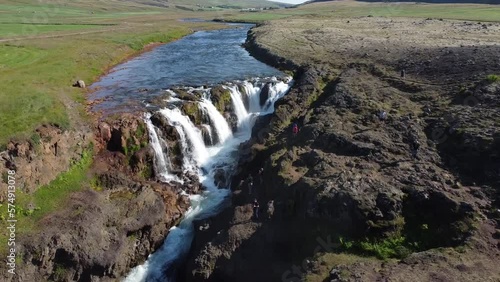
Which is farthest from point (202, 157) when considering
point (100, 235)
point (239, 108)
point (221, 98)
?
point (100, 235)

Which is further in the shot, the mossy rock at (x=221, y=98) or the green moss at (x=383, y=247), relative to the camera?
the mossy rock at (x=221, y=98)

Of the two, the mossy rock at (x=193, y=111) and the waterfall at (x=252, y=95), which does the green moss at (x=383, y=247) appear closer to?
the mossy rock at (x=193, y=111)

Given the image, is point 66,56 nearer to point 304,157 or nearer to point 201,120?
point 201,120

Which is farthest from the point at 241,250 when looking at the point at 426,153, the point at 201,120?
the point at 201,120

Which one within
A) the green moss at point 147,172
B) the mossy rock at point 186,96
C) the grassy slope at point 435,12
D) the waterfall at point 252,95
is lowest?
the green moss at point 147,172

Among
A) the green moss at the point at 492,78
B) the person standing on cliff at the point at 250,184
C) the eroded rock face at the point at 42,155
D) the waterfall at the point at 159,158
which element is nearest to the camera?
the eroded rock face at the point at 42,155

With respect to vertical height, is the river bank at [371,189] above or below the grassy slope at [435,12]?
below

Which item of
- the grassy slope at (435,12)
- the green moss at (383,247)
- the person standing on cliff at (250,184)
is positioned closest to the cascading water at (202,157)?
the person standing on cliff at (250,184)

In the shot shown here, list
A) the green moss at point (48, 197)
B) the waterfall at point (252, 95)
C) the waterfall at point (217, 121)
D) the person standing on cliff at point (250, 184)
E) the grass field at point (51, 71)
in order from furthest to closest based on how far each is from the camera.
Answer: the waterfall at point (252, 95) < the waterfall at point (217, 121) < the person standing on cliff at point (250, 184) < the grass field at point (51, 71) < the green moss at point (48, 197)

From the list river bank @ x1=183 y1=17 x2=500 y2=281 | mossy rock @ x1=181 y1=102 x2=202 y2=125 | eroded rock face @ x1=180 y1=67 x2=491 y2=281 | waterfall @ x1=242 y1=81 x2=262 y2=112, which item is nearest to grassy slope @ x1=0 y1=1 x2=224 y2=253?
mossy rock @ x1=181 y1=102 x2=202 y2=125
